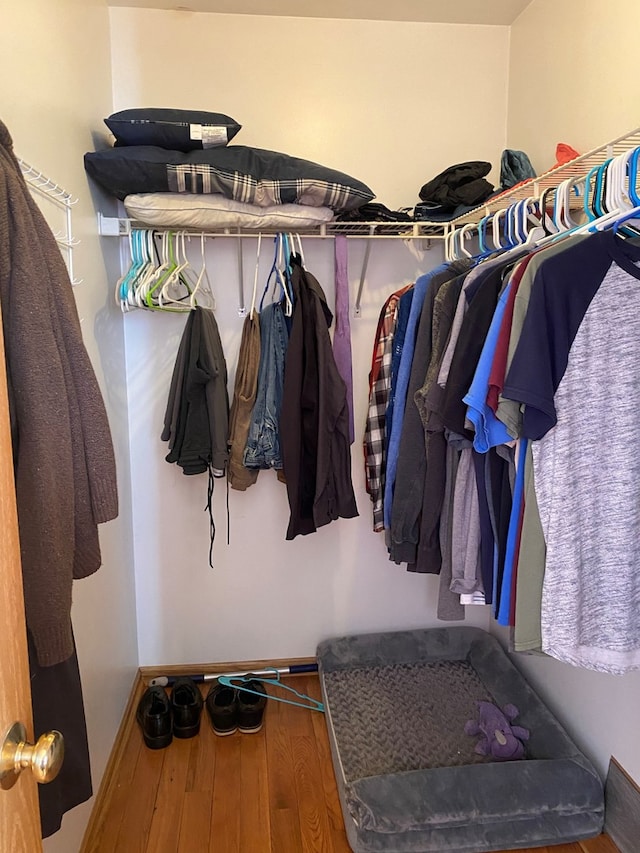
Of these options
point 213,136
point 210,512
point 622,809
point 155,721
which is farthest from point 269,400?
point 622,809

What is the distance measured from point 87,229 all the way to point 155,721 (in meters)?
1.70

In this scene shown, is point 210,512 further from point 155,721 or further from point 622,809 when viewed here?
point 622,809

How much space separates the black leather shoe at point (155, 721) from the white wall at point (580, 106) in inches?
54.9

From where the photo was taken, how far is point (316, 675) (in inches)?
97.5

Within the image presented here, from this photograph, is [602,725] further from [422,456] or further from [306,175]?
[306,175]

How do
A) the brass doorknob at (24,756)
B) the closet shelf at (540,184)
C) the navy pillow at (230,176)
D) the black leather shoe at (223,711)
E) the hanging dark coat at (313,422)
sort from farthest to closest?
1. the black leather shoe at (223,711)
2. the hanging dark coat at (313,422)
3. the navy pillow at (230,176)
4. the closet shelf at (540,184)
5. the brass doorknob at (24,756)

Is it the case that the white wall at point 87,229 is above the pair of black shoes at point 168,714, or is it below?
above

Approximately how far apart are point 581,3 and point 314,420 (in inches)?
61.4

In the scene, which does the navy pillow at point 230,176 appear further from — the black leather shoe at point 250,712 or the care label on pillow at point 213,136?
the black leather shoe at point 250,712

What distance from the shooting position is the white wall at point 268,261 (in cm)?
215

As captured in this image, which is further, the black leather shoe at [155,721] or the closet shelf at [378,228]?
the black leather shoe at [155,721]

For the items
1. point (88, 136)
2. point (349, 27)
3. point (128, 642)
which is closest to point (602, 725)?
point (128, 642)

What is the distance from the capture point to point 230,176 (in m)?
1.86

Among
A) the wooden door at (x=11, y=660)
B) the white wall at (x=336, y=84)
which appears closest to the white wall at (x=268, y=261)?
the white wall at (x=336, y=84)
